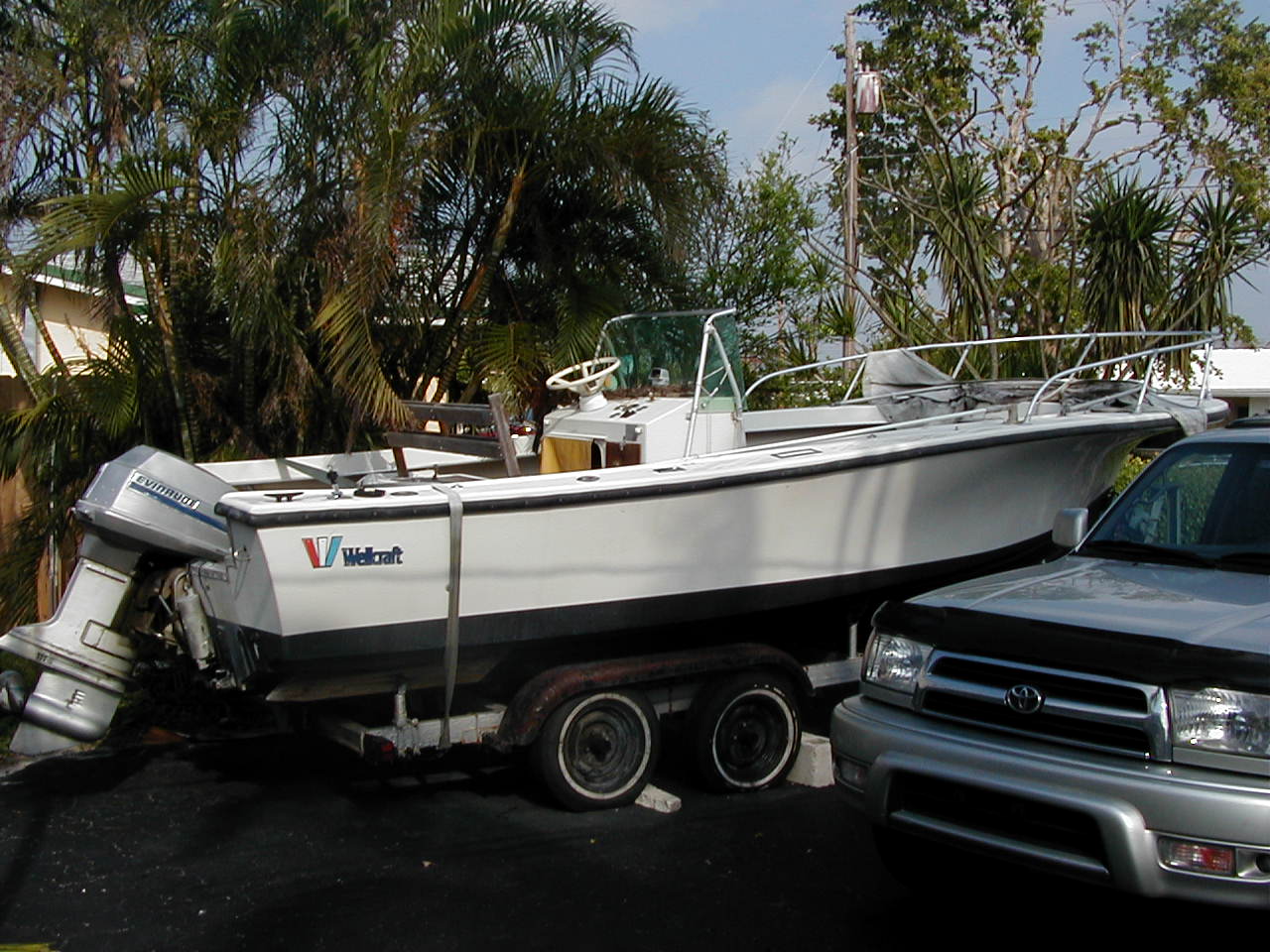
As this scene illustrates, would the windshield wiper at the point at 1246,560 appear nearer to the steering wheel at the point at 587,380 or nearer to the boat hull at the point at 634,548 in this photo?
the boat hull at the point at 634,548

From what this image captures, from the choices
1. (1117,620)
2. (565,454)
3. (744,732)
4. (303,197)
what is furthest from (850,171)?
(1117,620)

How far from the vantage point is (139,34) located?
9.82m

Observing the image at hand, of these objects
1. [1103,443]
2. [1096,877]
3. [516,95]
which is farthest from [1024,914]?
[516,95]

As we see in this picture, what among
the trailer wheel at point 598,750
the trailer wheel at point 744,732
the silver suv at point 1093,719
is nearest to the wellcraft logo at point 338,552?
the trailer wheel at point 598,750

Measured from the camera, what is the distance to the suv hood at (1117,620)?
402cm

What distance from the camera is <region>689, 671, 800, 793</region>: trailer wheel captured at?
6961mm

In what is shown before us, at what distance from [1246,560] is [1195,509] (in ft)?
1.86

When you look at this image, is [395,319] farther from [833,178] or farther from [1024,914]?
[833,178]

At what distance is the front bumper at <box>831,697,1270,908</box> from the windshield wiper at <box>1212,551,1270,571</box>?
4.13 feet

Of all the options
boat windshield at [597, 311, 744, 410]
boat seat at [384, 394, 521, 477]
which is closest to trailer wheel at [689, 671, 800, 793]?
boat seat at [384, 394, 521, 477]

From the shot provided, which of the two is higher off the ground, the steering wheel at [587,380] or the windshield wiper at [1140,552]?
the steering wheel at [587,380]

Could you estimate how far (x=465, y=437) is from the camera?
25.4 ft

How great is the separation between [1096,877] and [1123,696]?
556 millimetres

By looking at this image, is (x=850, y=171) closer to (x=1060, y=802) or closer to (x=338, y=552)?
(x=338, y=552)
